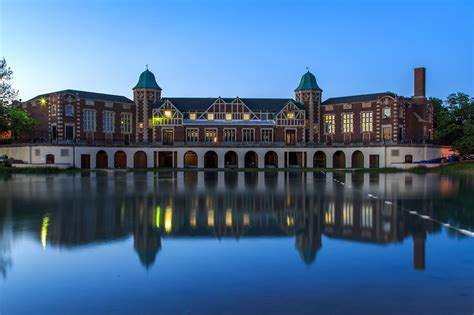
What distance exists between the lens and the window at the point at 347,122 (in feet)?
239

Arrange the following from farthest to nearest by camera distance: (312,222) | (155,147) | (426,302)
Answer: (155,147)
(312,222)
(426,302)

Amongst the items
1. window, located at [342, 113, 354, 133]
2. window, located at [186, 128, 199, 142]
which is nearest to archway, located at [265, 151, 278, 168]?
window, located at [342, 113, 354, 133]

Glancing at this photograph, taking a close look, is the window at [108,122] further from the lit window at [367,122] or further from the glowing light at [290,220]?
the glowing light at [290,220]

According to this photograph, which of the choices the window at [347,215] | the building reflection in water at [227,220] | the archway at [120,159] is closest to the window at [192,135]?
the archway at [120,159]

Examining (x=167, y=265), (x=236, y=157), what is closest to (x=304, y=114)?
(x=236, y=157)

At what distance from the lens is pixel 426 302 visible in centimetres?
672

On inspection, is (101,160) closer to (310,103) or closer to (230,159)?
(230,159)

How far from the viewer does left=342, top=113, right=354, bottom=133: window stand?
72875 millimetres

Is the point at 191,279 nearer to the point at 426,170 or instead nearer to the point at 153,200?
the point at 153,200

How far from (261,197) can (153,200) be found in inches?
208

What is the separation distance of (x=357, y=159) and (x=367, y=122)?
6265 millimetres

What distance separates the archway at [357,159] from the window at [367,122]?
13.0 feet

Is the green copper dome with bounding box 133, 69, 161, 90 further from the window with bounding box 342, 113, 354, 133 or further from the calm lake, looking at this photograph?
the calm lake

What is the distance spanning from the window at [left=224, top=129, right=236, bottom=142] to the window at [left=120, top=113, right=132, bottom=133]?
53.6 ft
